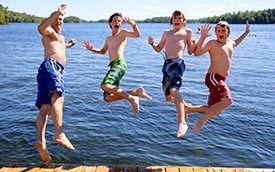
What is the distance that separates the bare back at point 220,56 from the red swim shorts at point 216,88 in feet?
0.34

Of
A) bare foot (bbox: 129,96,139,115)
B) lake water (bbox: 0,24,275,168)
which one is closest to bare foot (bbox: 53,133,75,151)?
bare foot (bbox: 129,96,139,115)

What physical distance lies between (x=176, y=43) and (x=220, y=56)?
86 cm

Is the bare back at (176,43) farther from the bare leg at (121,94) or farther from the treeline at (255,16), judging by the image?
the treeline at (255,16)

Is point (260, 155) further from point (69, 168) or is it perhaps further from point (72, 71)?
point (72, 71)

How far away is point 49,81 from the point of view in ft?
21.6

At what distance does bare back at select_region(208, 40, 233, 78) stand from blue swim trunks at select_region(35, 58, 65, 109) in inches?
111

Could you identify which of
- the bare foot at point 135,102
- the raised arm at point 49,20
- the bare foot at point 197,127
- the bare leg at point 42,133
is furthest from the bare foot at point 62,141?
the bare foot at point 197,127

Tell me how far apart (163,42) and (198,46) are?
770 millimetres

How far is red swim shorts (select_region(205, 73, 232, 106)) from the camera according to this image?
23.1ft

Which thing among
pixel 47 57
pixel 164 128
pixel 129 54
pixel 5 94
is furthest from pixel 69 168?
pixel 129 54

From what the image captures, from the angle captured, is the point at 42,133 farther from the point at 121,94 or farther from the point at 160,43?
the point at 160,43

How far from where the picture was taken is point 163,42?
7320mm

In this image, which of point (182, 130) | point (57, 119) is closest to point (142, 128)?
point (182, 130)

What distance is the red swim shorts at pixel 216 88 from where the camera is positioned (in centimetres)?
704
